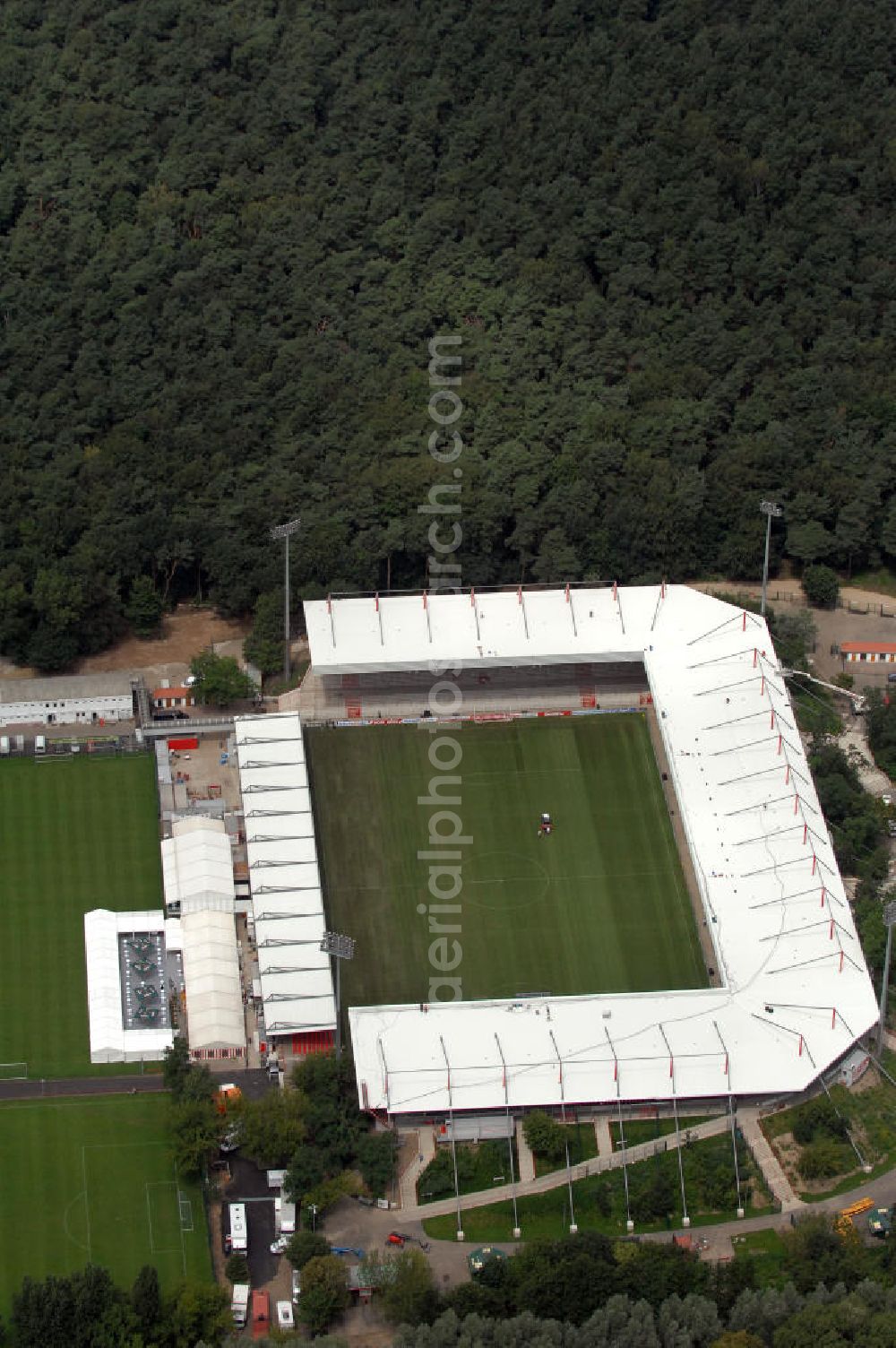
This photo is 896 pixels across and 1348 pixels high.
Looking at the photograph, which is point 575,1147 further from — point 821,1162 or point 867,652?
point 867,652

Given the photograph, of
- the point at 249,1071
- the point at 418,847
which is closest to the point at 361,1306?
the point at 249,1071

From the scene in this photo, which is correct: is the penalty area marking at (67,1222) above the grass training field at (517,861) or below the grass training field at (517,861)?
below

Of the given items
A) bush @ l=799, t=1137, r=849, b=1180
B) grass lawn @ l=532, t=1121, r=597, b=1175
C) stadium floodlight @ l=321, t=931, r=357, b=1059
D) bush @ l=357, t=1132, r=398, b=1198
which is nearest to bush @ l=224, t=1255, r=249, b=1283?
bush @ l=357, t=1132, r=398, b=1198

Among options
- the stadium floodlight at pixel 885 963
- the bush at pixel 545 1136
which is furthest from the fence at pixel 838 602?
the bush at pixel 545 1136

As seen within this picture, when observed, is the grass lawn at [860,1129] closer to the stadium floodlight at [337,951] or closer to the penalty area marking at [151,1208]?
the stadium floodlight at [337,951]

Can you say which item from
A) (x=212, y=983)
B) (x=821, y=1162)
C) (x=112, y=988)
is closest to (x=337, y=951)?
(x=212, y=983)

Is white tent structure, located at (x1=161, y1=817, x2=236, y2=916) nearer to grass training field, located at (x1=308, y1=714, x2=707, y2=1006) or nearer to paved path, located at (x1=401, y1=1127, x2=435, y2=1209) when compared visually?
grass training field, located at (x1=308, y1=714, x2=707, y2=1006)
